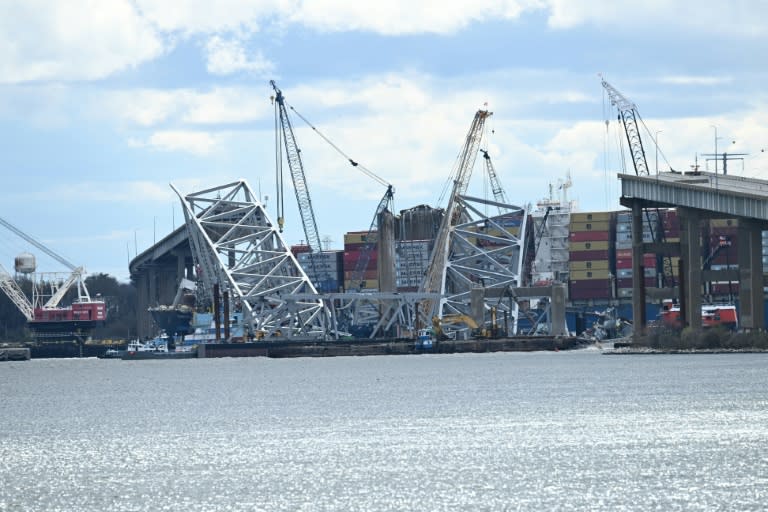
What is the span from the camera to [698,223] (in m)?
114

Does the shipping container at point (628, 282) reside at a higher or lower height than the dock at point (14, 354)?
higher

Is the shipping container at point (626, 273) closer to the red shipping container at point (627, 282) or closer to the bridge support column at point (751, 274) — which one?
the red shipping container at point (627, 282)

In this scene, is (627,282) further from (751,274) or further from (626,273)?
(751,274)

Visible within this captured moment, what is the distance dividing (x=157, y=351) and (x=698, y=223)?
78492 millimetres

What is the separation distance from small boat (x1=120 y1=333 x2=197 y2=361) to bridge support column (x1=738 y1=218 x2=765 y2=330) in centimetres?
7288

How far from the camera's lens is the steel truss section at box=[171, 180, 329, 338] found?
171 metres

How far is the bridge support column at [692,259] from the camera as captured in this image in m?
113

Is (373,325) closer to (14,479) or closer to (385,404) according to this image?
(385,404)

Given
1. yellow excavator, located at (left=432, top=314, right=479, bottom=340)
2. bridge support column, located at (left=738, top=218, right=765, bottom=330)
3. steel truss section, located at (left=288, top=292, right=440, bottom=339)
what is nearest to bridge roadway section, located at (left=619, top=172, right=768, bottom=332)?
bridge support column, located at (left=738, top=218, right=765, bottom=330)

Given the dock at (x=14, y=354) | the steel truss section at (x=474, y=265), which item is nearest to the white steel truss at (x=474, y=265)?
the steel truss section at (x=474, y=265)

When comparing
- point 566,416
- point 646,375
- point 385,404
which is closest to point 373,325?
point 646,375

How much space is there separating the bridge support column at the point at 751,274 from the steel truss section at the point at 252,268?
203ft

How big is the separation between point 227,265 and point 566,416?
119 m

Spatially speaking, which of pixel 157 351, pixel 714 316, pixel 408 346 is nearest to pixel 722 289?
pixel 714 316
